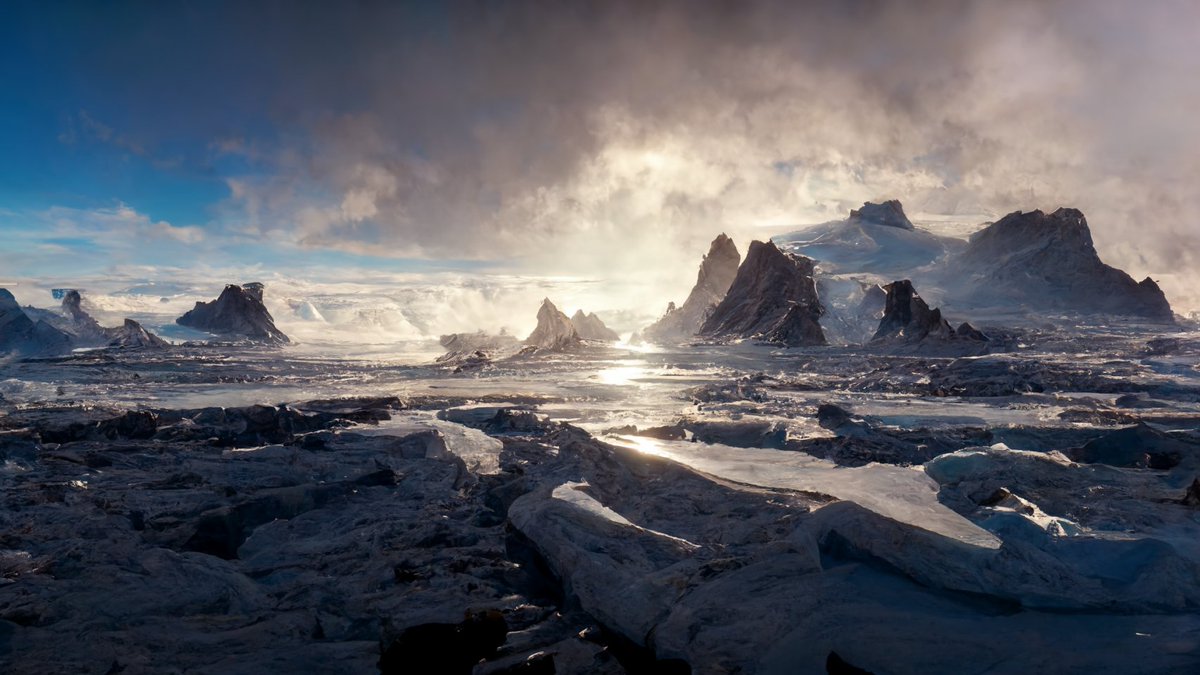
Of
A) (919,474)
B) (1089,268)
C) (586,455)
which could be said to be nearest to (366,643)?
(586,455)

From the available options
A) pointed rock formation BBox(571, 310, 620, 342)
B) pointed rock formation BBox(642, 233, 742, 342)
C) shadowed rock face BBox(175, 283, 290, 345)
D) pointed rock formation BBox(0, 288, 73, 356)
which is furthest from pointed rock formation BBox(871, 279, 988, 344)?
pointed rock formation BBox(0, 288, 73, 356)

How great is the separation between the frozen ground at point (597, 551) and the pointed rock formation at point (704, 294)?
94886mm

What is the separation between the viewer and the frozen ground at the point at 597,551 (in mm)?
6086

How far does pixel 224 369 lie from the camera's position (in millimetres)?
49062

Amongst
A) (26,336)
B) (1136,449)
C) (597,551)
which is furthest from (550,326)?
(597,551)

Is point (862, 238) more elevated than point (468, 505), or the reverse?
point (862, 238)

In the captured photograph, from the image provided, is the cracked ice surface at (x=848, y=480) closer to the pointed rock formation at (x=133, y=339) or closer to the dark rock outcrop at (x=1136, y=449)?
the dark rock outcrop at (x=1136, y=449)

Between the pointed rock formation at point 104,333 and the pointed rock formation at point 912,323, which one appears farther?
the pointed rock formation at point 104,333

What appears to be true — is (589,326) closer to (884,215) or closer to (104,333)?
(104,333)

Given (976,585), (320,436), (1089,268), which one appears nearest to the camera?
(976,585)

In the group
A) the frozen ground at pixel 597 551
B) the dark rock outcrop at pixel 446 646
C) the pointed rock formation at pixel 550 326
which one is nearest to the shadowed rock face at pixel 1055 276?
the pointed rock formation at pixel 550 326

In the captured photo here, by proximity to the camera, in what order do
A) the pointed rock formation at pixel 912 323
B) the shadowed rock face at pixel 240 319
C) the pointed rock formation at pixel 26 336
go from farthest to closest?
the shadowed rock face at pixel 240 319 → the pointed rock formation at pixel 26 336 → the pointed rock formation at pixel 912 323

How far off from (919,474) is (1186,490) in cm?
349

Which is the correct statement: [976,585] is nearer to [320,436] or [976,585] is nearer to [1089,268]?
[320,436]
